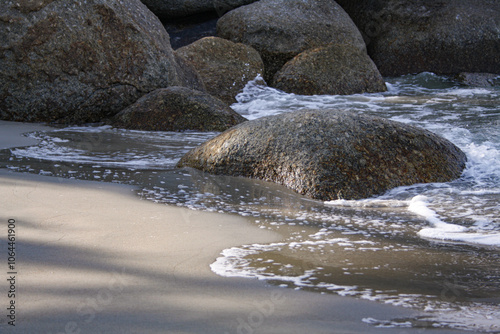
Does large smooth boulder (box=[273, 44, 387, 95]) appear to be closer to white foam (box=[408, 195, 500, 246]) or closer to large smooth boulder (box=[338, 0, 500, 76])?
large smooth boulder (box=[338, 0, 500, 76])

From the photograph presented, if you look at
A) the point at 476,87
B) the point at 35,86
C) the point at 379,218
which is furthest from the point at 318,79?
the point at 379,218

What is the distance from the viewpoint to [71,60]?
6.65m

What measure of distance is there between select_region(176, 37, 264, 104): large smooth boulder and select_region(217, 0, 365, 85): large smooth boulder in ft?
2.69

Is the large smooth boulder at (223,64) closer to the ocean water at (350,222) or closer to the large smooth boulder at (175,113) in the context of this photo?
the large smooth boulder at (175,113)

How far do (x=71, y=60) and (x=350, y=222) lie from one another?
468 centimetres

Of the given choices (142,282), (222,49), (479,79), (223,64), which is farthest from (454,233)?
(479,79)

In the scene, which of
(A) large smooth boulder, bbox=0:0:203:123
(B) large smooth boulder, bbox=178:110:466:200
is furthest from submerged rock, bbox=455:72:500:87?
(B) large smooth boulder, bbox=178:110:466:200

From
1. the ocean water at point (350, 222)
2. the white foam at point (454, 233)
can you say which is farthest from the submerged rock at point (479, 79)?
the white foam at point (454, 233)

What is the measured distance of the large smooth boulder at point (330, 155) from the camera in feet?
13.1

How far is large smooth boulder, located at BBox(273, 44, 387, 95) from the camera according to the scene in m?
9.95

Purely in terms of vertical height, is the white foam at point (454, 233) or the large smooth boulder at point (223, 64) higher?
the large smooth boulder at point (223, 64)

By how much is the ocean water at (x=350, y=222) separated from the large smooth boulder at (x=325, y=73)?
3715 mm

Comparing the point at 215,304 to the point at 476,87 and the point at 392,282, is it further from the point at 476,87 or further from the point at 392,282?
the point at 476,87

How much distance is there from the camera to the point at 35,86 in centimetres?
660
